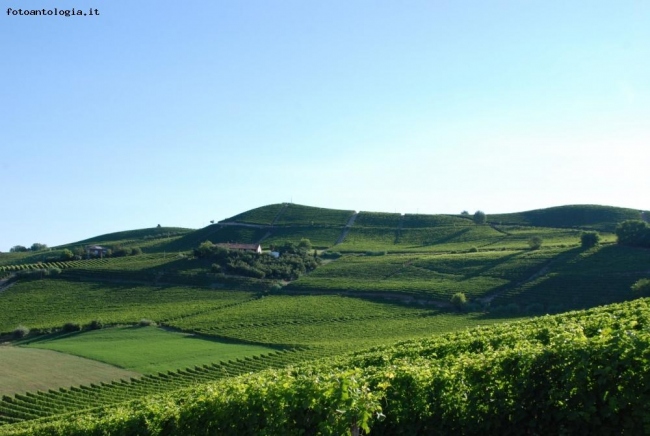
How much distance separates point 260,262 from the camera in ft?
354

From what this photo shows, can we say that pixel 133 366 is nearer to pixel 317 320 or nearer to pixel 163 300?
pixel 317 320

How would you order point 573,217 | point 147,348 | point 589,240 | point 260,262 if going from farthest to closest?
point 573,217, point 260,262, point 589,240, point 147,348

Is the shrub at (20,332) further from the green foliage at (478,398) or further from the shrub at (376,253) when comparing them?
the shrub at (376,253)

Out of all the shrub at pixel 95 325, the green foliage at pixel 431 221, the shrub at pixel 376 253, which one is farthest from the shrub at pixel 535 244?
the shrub at pixel 95 325

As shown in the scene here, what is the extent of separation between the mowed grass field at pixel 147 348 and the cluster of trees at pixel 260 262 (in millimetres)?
31143

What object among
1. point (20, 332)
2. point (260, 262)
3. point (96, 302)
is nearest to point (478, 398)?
point (20, 332)

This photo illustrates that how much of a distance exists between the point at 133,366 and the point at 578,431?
50.3m

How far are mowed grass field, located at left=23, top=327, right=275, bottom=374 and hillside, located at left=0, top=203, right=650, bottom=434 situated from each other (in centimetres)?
20

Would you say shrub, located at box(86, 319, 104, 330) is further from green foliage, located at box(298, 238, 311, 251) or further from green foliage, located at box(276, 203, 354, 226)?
green foliage, located at box(276, 203, 354, 226)

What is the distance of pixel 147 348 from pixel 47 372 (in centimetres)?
1140

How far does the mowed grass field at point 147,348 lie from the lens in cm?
5594

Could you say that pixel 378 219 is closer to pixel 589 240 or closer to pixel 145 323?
pixel 589 240

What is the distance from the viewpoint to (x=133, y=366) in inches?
2159

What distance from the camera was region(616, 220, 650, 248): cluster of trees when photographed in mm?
97938
